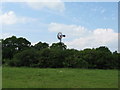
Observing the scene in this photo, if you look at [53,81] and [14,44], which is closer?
[53,81]

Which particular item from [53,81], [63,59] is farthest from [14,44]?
[53,81]

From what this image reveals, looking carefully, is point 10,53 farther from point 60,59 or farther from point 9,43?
point 60,59

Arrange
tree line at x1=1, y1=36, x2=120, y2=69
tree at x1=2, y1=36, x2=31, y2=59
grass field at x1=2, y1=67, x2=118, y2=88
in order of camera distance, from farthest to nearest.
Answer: tree at x1=2, y1=36, x2=31, y2=59 → tree line at x1=1, y1=36, x2=120, y2=69 → grass field at x1=2, y1=67, x2=118, y2=88

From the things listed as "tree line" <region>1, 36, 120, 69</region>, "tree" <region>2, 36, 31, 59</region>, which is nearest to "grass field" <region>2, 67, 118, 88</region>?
"tree line" <region>1, 36, 120, 69</region>

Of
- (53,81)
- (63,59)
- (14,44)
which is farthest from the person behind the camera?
(14,44)

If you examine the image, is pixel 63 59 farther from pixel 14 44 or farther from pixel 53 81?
pixel 53 81

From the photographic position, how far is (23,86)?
9227 mm

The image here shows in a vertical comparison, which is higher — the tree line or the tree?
the tree

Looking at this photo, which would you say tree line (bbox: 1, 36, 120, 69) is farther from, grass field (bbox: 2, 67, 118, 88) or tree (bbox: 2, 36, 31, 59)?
grass field (bbox: 2, 67, 118, 88)

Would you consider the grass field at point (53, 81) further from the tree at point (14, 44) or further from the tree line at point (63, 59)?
the tree at point (14, 44)

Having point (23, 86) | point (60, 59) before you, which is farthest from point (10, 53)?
point (23, 86)

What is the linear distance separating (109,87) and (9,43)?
30.1 metres

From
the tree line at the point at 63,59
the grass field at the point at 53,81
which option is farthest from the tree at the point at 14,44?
the grass field at the point at 53,81

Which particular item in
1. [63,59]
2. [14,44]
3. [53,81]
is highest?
[14,44]
